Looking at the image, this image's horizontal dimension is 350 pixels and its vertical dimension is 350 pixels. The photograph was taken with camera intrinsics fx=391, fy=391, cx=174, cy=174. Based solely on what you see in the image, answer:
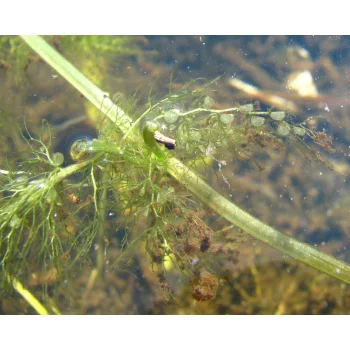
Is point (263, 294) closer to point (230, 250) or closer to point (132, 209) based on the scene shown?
point (230, 250)

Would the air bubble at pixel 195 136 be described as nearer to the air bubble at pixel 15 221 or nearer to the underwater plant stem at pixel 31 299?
the air bubble at pixel 15 221

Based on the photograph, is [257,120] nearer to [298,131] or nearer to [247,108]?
[247,108]

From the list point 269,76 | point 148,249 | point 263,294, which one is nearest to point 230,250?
point 263,294

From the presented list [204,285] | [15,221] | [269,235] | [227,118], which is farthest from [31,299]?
[227,118]

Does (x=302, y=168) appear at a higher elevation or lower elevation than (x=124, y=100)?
lower

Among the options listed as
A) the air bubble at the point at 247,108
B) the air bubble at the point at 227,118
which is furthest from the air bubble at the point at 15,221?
the air bubble at the point at 247,108
